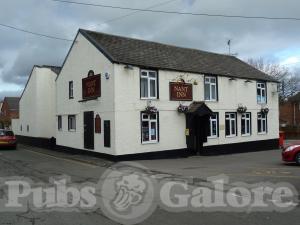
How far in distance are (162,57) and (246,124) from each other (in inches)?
317

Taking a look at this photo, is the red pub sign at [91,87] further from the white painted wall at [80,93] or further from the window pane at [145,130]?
→ the window pane at [145,130]

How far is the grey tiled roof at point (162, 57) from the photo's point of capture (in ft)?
74.2

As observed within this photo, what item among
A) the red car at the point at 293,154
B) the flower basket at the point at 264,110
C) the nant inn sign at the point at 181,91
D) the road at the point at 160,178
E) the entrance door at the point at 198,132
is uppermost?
the nant inn sign at the point at 181,91

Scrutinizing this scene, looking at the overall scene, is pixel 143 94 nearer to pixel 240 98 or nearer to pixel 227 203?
pixel 240 98

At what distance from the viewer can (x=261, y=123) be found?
30328 millimetres

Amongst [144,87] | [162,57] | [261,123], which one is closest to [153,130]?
[144,87]

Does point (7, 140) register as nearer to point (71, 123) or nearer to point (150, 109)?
point (71, 123)

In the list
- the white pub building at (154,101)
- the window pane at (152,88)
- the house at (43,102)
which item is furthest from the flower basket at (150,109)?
the house at (43,102)

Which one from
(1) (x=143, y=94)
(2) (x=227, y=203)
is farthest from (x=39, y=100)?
(2) (x=227, y=203)

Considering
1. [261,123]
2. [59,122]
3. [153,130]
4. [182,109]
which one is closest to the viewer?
[153,130]

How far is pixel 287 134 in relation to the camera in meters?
51.8

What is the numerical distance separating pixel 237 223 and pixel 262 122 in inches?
920

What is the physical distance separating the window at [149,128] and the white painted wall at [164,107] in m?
0.27

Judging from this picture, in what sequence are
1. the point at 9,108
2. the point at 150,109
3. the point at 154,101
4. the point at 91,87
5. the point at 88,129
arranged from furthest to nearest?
the point at 9,108 < the point at 88,129 < the point at 91,87 < the point at 154,101 < the point at 150,109
